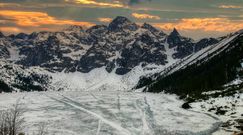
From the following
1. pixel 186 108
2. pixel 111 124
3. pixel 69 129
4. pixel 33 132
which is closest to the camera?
pixel 33 132

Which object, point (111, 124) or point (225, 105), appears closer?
point (111, 124)

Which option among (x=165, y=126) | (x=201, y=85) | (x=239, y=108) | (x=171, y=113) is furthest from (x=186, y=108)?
(x=201, y=85)

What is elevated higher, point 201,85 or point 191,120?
point 191,120

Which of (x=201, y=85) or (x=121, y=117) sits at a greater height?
(x=121, y=117)

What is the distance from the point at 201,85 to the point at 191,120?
103430 millimetres

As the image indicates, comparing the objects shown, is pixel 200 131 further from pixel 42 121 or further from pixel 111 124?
pixel 42 121

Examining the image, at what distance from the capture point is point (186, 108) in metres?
85.7

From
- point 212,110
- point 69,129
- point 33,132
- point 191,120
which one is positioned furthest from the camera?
point 212,110

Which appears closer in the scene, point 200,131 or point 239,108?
point 200,131

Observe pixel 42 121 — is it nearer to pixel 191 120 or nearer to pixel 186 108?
pixel 191 120

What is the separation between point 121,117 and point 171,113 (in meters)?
12.5

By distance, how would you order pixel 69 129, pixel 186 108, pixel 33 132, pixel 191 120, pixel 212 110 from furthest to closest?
pixel 186 108 → pixel 212 110 → pixel 191 120 → pixel 69 129 → pixel 33 132

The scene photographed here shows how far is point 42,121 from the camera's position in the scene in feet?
211

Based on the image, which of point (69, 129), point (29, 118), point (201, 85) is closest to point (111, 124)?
point (69, 129)
